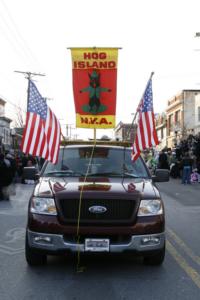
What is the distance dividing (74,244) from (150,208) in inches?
41.8

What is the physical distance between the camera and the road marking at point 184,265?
537 cm

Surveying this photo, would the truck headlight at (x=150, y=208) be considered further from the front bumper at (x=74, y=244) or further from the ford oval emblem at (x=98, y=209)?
the ford oval emblem at (x=98, y=209)

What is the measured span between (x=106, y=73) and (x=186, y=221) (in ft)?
12.7

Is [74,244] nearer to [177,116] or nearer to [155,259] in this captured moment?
[155,259]

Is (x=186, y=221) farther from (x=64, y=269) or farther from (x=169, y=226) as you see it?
(x=64, y=269)

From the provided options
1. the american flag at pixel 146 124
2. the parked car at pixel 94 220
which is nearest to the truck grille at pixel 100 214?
the parked car at pixel 94 220

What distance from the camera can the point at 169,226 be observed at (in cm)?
915

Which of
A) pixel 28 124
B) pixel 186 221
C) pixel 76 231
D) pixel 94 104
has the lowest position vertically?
pixel 186 221

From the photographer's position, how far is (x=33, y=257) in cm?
570

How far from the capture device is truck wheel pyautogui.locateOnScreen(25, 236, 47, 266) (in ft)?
18.4

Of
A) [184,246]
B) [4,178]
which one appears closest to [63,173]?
[184,246]

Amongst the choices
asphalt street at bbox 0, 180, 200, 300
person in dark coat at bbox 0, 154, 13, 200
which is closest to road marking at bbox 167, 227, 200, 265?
asphalt street at bbox 0, 180, 200, 300

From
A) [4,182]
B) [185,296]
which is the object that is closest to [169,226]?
[185,296]

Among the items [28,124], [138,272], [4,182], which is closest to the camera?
[138,272]
